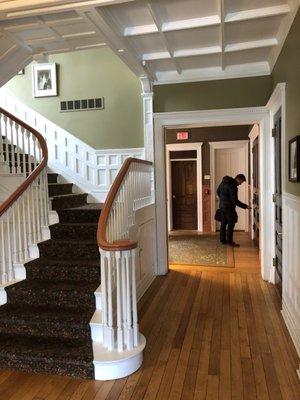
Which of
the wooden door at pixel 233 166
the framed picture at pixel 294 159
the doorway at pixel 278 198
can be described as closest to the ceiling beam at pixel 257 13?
the doorway at pixel 278 198

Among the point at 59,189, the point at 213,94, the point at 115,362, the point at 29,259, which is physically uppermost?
the point at 213,94

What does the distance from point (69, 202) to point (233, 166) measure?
5.14 meters

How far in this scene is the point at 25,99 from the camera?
518cm

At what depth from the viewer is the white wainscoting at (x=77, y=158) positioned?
16.3 ft

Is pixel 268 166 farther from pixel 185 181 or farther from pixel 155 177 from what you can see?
pixel 185 181

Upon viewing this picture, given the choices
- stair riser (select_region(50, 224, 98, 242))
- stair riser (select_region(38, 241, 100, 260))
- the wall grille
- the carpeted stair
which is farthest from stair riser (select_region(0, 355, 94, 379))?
the wall grille

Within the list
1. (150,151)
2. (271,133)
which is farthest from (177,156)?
(271,133)

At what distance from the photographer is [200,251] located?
19.9ft

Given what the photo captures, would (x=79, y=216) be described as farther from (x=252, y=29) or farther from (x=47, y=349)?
(x=252, y=29)

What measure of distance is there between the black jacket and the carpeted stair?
3.51 meters

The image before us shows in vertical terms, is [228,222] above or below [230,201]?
below

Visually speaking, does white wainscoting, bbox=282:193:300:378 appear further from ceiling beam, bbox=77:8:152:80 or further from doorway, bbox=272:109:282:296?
ceiling beam, bbox=77:8:152:80

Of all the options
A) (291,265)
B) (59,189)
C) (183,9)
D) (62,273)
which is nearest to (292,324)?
(291,265)

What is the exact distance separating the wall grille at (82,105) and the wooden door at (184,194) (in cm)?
400
